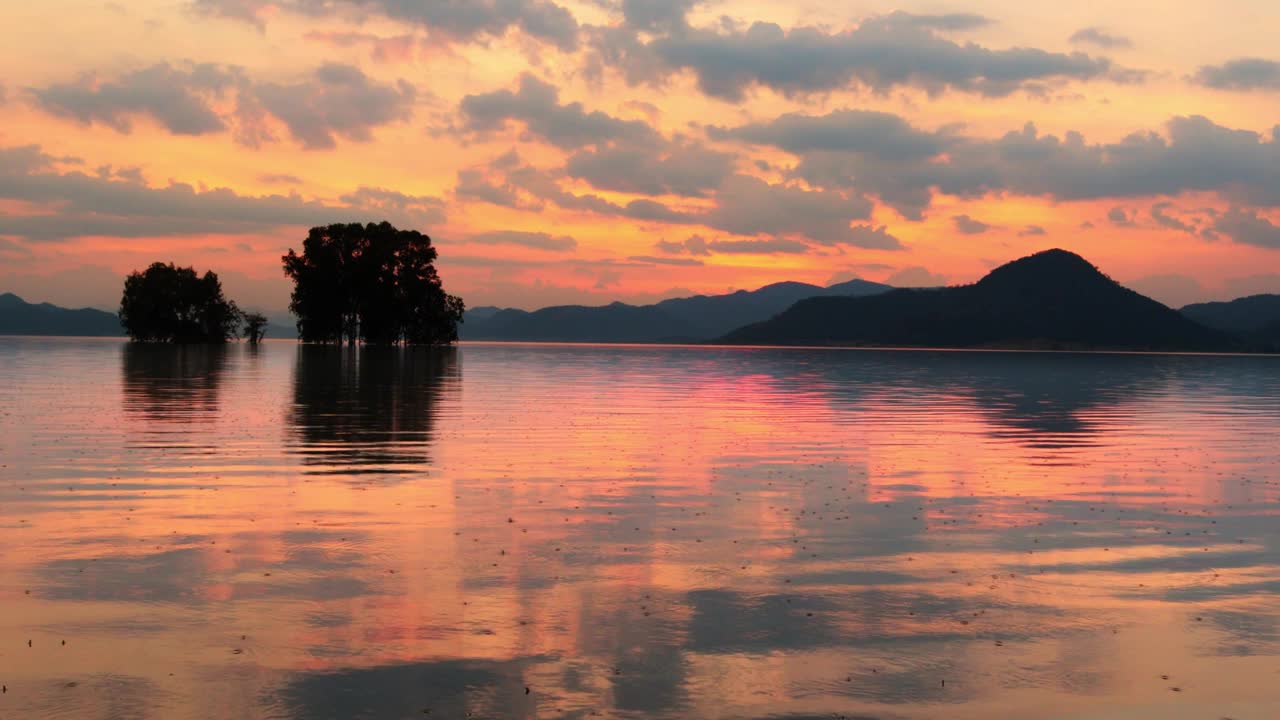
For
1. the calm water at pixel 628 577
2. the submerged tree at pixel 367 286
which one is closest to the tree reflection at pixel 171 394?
the calm water at pixel 628 577

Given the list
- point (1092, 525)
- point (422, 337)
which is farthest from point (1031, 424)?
point (422, 337)

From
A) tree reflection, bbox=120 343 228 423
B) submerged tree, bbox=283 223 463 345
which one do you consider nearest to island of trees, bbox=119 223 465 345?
submerged tree, bbox=283 223 463 345

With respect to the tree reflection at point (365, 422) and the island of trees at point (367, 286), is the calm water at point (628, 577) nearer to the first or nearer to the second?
the tree reflection at point (365, 422)

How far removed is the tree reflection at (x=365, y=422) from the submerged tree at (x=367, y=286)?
110 meters

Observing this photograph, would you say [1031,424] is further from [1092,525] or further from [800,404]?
[1092,525]

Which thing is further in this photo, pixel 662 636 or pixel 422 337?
pixel 422 337

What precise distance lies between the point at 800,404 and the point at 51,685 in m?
43.8

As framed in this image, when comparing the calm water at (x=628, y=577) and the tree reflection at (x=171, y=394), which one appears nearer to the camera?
the calm water at (x=628, y=577)

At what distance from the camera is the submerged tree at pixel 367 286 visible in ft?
587

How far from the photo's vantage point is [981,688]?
10.3 metres

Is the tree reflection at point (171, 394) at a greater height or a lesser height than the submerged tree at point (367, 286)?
lesser

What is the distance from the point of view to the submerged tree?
7042 inches

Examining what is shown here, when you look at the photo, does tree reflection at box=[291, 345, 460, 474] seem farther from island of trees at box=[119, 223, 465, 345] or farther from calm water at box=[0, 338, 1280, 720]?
island of trees at box=[119, 223, 465, 345]

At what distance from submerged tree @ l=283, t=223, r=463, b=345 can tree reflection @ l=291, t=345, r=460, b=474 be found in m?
110
